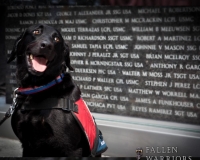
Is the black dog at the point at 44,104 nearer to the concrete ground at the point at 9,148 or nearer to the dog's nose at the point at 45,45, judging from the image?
the dog's nose at the point at 45,45

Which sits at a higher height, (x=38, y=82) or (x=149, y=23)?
(x=149, y=23)

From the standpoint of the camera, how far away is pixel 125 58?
4215 millimetres

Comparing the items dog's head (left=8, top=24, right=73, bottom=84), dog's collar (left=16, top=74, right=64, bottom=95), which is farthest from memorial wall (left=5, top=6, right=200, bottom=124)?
dog's collar (left=16, top=74, right=64, bottom=95)

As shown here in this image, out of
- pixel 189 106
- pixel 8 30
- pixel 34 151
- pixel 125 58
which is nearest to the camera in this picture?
pixel 34 151

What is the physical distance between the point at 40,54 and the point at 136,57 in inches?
70.4

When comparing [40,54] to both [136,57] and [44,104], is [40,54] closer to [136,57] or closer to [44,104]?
[44,104]

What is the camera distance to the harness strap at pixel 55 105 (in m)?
2.68

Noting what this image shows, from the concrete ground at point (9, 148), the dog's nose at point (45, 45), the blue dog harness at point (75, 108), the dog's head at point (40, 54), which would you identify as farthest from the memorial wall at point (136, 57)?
the dog's nose at point (45, 45)

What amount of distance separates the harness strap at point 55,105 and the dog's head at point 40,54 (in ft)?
0.77

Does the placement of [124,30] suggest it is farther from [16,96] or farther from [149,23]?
[16,96]

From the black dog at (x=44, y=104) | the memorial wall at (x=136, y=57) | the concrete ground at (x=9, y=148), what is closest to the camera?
the black dog at (x=44, y=104)

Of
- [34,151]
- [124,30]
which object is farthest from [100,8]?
[34,151]

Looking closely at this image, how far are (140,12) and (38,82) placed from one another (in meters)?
1.89

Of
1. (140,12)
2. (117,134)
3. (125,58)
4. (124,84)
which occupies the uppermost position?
(140,12)
